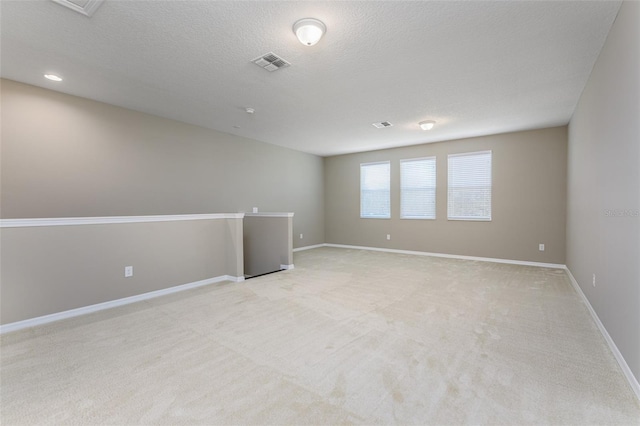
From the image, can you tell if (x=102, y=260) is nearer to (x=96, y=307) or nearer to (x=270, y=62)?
(x=96, y=307)

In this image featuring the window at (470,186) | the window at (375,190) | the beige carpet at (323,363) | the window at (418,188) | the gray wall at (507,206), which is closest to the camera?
the beige carpet at (323,363)

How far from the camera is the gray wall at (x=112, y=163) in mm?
3369

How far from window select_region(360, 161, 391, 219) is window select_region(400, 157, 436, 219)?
387mm

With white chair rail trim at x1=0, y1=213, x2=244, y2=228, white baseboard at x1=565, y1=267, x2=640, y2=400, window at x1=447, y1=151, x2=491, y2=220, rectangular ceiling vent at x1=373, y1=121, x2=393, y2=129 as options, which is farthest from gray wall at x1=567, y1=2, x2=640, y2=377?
white chair rail trim at x1=0, y1=213, x2=244, y2=228

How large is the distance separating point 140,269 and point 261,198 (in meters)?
3.18

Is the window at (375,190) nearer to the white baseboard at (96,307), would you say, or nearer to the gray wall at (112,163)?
the gray wall at (112,163)

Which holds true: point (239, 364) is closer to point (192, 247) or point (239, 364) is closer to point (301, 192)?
point (192, 247)

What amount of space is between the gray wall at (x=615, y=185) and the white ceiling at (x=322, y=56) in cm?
33

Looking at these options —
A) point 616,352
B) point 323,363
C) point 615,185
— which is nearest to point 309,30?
point 323,363

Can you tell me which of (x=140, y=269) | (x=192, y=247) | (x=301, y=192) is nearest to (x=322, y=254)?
(x=301, y=192)

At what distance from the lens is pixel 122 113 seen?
4184mm

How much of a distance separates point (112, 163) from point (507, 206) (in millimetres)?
6914

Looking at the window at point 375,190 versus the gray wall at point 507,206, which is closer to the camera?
the gray wall at point 507,206

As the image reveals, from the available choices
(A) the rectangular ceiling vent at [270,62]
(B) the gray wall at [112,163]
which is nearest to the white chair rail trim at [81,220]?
(B) the gray wall at [112,163]
